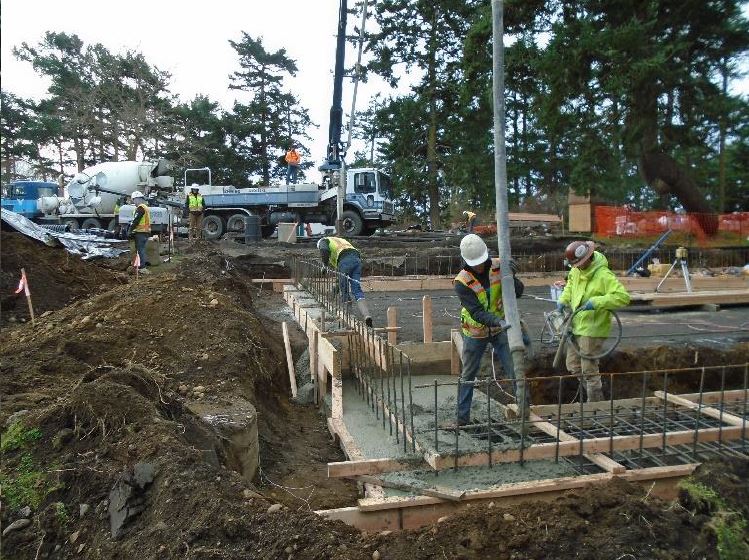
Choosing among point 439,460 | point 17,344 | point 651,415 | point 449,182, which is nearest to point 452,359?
point 651,415

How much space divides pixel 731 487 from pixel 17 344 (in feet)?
21.5

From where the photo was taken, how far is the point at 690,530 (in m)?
3.11

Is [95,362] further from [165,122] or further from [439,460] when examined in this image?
[165,122]

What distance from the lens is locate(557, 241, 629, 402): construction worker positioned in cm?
554

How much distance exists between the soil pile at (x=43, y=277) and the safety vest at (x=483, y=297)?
24.0 ft

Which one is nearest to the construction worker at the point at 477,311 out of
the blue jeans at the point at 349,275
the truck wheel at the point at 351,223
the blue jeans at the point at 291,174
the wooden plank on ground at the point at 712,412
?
the wooden plank on ground at the point at 712,412

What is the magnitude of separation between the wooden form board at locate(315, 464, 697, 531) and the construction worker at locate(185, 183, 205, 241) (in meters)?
14.9

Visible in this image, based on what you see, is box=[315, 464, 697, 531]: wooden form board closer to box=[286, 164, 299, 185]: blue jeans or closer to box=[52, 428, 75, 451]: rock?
box=[52, 428, 75, 451]: rock

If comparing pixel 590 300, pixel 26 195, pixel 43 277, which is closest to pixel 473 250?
pixel 590 300

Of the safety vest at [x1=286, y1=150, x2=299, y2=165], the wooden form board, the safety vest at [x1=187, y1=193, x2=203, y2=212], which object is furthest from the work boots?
the safety vest at [x1=286, y1=150, x2=299, y2=165]

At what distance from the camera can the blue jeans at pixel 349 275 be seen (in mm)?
7882

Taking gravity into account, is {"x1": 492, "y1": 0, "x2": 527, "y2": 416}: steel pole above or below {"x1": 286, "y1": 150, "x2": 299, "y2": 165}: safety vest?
below

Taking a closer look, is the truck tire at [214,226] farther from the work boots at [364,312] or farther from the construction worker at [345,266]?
the work boots at [364,312]

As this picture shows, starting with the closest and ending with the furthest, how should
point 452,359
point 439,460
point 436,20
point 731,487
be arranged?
1. point 731,487
2. point 439,460
3. point 452,359
4. point 436,20
